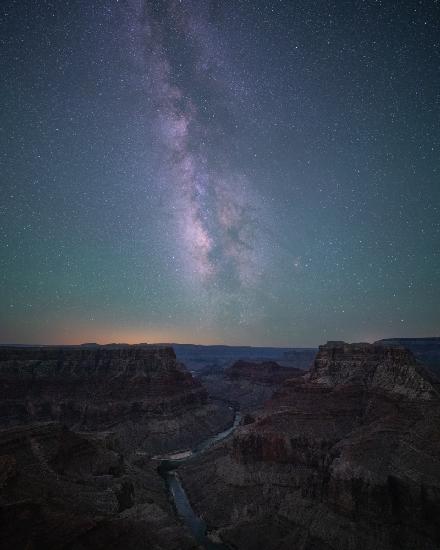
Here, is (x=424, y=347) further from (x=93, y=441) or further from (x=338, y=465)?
(x=93, y=441)

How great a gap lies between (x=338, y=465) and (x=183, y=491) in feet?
95.3

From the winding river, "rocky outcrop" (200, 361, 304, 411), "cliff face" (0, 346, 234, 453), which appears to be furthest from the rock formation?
"rocky outcrop" (200, 361, 304, 411)

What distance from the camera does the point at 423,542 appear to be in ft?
101

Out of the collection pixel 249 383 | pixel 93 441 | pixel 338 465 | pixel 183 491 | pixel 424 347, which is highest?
pixel 424 347

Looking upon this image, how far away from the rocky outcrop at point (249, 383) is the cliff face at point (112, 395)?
38.4 m

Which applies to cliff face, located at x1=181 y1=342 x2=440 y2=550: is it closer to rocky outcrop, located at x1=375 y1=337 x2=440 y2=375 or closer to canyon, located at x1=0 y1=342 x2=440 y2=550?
canyon, located at x1=0 y1=342 x2=440 y2=550

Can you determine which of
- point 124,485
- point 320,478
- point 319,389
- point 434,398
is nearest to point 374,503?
point 320,478

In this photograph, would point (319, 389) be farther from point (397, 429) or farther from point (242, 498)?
point (242, 498)

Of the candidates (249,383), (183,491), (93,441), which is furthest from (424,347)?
(93,441)

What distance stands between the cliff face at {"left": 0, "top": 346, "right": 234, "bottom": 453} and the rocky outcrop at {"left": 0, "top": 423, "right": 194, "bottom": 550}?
2851cm

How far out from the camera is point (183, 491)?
5475 centimetres

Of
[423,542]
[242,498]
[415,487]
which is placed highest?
[415,487]

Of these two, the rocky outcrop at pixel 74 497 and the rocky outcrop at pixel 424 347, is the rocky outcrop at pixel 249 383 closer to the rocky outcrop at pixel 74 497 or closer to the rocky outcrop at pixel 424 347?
the rocky outcrop at pixel 424 347

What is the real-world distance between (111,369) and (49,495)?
241 feet
